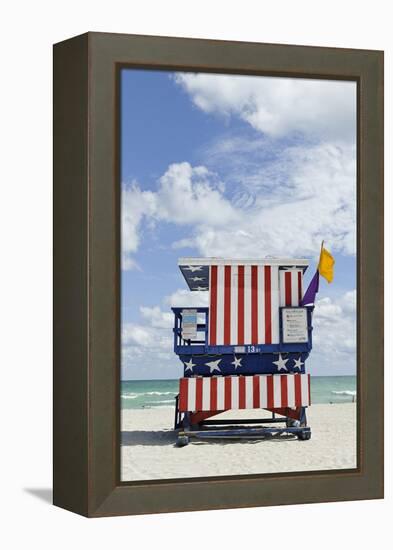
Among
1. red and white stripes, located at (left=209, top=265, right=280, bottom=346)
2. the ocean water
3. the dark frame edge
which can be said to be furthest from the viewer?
red and white stripes, located at (left=209, top=265, right=280, bottom=346)

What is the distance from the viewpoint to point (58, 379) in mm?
9703

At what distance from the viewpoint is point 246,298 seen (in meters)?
10.5

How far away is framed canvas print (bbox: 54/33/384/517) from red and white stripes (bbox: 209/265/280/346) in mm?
12

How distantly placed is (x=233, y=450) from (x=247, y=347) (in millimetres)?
1002

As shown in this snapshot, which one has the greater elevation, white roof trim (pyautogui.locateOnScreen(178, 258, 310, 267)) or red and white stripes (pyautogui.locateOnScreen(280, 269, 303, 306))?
white roof trim (pyautogui.locateOnScreen(178, 258, 310, 267))

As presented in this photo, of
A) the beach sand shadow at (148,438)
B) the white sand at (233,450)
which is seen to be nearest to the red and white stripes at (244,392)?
the white sand at (233,450)

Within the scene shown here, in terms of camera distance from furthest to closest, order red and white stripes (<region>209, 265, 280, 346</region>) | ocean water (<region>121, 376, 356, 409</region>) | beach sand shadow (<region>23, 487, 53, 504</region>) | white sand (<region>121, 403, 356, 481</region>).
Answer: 1. red and white stripes (<region>209, 265, 280, 346</region>)
2. beach sand shadow (<region>23, 487, 53, 504</region>)
3. ocean water (<region>121, 376, 356, 409</region>)
4. white sand (<region>121, 403, 356, 481</region>)

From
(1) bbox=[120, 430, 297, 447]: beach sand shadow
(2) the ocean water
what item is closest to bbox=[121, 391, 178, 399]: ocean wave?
(2) the ocean water

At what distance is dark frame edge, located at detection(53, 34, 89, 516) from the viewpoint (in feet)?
30.8

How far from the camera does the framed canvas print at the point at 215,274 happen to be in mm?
9422

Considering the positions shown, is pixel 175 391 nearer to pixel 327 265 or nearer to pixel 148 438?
pixel 148 438

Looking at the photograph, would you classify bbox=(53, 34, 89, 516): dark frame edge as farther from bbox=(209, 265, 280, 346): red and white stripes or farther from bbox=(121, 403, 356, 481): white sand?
bbox=(209, 265, 280, 346): red and white stripes

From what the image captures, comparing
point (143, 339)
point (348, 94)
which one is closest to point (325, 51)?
point (348, 94)

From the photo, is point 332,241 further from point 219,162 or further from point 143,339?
point 143,339
